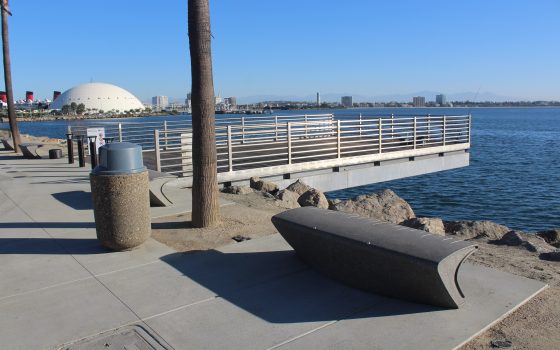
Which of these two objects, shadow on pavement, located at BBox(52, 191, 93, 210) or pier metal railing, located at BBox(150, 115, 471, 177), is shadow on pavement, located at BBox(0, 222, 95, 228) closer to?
shadow on pavement, located at BBox(52, 191, 93, 210)

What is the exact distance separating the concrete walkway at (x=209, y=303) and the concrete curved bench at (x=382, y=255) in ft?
0.47

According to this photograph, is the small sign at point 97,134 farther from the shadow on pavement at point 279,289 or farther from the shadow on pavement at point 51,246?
the shadow on pavement at point 279,289

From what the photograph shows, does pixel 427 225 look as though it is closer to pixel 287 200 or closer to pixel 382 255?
pixel 287 200

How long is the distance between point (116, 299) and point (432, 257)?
295cm

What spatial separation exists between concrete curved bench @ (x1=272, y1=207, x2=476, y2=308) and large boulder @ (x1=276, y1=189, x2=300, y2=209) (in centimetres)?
475

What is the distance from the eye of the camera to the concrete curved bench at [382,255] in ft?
14.1

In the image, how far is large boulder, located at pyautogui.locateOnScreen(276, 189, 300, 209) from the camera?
10531 mm

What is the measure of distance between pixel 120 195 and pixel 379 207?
6.38m

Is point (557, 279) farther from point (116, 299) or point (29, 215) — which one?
point (29, 215)

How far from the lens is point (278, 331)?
4164 mm

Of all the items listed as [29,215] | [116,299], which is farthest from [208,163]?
[29,215]

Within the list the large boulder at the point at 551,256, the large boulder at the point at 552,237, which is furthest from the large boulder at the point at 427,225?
the large boulder at the point at 552,237

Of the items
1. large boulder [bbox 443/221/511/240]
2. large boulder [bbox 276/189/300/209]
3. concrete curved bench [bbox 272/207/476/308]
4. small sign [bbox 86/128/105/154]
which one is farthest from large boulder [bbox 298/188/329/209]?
small sign [bbox 86/128/105/154]

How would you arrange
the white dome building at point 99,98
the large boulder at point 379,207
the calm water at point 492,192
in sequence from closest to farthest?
the large boulder at point 379,207 → the calm water at point 492,192 → the white dome building at point 99,98
